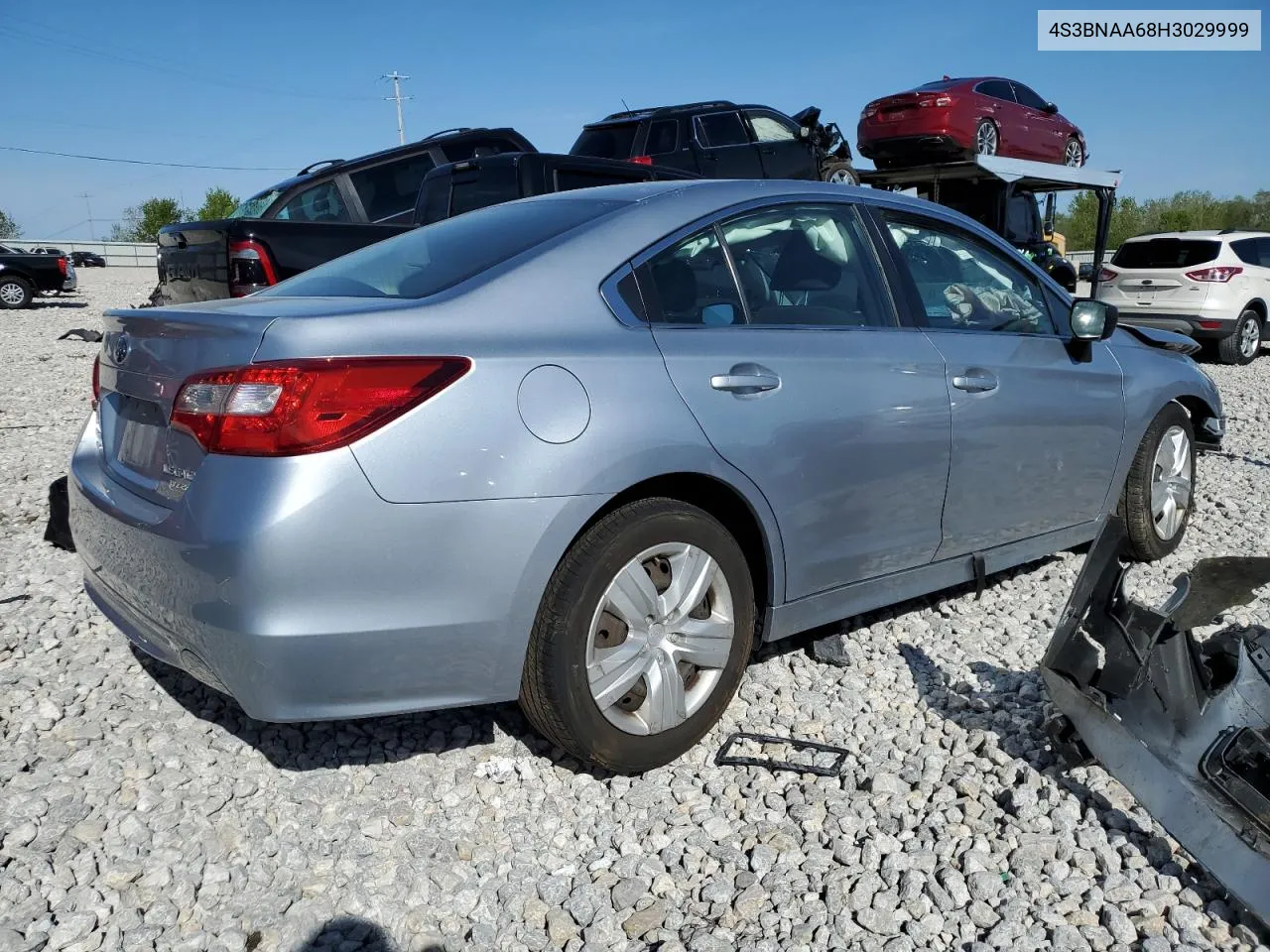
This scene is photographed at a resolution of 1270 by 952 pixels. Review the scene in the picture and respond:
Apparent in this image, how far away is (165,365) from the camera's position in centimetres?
258

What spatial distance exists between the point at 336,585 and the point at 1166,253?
13644 millimetres

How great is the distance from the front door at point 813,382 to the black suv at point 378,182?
6.38 m

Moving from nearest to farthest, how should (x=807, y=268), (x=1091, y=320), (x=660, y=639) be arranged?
(x=660, y=639) → (x=807, y=268) → (x=1091, y=320)

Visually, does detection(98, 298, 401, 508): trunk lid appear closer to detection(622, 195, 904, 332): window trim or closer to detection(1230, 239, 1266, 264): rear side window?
detection(622, 195, 904, 332): window trim

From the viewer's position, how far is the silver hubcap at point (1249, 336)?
43.4ft

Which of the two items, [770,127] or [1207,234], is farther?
[1207,234]

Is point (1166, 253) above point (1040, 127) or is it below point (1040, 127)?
below

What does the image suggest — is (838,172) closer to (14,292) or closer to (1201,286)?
(1201,286)

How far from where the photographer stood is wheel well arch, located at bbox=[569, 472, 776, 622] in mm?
2744

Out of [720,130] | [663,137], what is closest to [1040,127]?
[720,130]

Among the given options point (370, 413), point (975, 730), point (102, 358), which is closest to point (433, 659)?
point (370, 413)

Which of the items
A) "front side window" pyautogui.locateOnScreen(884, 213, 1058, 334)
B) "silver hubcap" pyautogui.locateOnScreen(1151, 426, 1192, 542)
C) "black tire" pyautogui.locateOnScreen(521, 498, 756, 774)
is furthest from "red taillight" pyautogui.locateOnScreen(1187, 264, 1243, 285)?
"black tire" pyautogui.locateOnScreen(521, 498, 756, 774)

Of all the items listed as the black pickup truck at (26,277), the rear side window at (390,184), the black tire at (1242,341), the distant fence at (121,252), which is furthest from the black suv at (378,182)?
the distant fence at (121,252)

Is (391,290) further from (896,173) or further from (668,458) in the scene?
(896,173)
